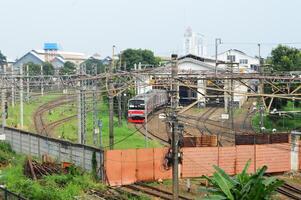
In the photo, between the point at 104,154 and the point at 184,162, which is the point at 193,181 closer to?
the point at 184,162

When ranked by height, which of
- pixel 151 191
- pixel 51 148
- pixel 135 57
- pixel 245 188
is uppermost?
pixel 135 57

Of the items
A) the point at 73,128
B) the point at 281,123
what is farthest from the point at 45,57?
the point at 281,123

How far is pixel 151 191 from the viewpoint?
16.2 meters

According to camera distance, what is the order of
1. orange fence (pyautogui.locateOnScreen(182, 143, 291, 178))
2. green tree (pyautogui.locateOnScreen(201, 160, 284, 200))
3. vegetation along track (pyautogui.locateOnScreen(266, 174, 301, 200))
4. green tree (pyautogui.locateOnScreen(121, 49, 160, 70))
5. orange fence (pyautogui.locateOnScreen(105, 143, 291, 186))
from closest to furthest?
green tree (pyautogui.locateOnScreen(201, 160, 284, 200))
vegetation along track (pyautogui.locateOnScreen(266, 174, 301, 200))
orange fence (pyautogui.locateOnScreen(105, 143, 291, 186))
orange fence (pyautogui.locateOnScreen(182, 143, 291, 178))
green tree (pyautogui.locateOnScreen(121, 49, 160, 70))

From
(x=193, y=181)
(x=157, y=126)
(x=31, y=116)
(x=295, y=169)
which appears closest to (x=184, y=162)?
(x=193, y=181)

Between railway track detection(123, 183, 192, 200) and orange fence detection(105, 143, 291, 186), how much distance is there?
0.39m

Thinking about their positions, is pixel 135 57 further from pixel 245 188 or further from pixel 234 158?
pixel 245 188

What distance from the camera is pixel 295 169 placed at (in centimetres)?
1964

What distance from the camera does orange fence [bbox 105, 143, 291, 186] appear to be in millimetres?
16906

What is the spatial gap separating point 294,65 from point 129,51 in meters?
31.6

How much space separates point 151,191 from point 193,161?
8.70ft

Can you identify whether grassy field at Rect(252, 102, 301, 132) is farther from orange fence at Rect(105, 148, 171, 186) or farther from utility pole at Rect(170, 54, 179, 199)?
utility pole at Rect(170, 54, 179, 199)

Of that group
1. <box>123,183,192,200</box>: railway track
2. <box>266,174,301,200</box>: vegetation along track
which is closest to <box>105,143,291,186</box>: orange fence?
<box>123,183,192,200</box>: railway track

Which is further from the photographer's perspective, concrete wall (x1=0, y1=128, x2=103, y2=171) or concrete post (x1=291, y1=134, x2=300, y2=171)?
concrete post (x1=291, y1=134, x2=300, y2=171)
